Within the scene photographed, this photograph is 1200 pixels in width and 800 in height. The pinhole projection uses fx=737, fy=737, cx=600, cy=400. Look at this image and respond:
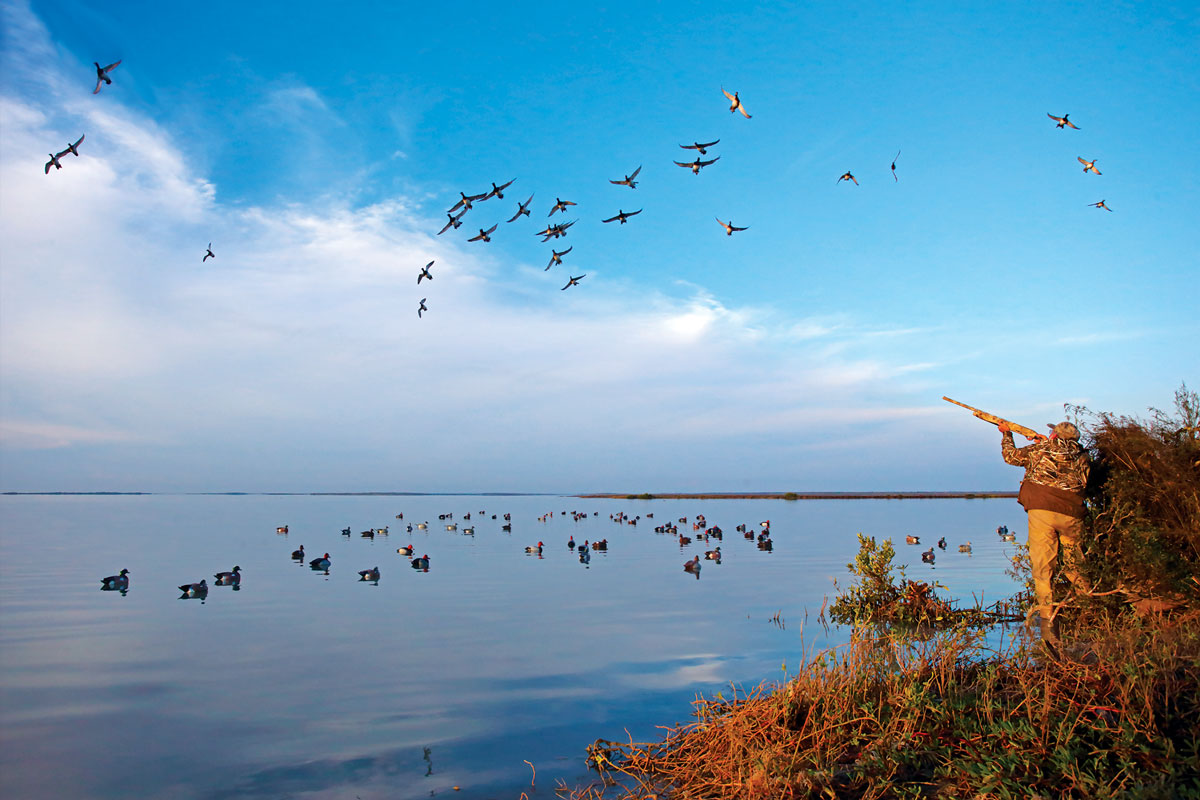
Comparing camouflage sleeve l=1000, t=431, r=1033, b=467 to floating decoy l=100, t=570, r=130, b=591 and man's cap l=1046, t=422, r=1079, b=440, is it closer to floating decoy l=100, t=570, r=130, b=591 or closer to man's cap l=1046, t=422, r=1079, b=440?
man's cap l=1046, t=422, r=1079, b=440

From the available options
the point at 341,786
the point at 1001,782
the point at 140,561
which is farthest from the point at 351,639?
the point at 140,561

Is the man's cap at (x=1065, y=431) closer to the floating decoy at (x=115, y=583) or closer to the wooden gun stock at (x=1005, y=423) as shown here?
the wooden gun stock at (x=1005, y=423)

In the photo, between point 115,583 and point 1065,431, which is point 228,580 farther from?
point 1065,431

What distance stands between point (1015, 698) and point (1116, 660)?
4.48 ft

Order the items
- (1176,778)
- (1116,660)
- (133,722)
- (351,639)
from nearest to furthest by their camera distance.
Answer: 1. (1176,778)
2. (1116,660)
3. (133,722)
4. (351,639)

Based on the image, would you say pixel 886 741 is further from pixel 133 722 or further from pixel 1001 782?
pixel 133 722

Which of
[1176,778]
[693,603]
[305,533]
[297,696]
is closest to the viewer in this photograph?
[1176,778]

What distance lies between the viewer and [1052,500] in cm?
1027

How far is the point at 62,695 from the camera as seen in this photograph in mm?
11562

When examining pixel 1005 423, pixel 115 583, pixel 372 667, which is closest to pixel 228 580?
pixel 115 583

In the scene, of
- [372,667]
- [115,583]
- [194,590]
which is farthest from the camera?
[115,583]

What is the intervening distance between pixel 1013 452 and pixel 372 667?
1109cm

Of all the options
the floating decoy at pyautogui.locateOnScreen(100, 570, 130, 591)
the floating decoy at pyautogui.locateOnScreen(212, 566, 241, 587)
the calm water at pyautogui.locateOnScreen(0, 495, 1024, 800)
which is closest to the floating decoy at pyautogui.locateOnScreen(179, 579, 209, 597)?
the calm water at pyautogui.locateOnScreen(0, 495, 1024, 800)

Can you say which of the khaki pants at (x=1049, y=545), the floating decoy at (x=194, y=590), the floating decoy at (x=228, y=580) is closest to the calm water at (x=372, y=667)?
the floating decoy at (x=194, y=590)
